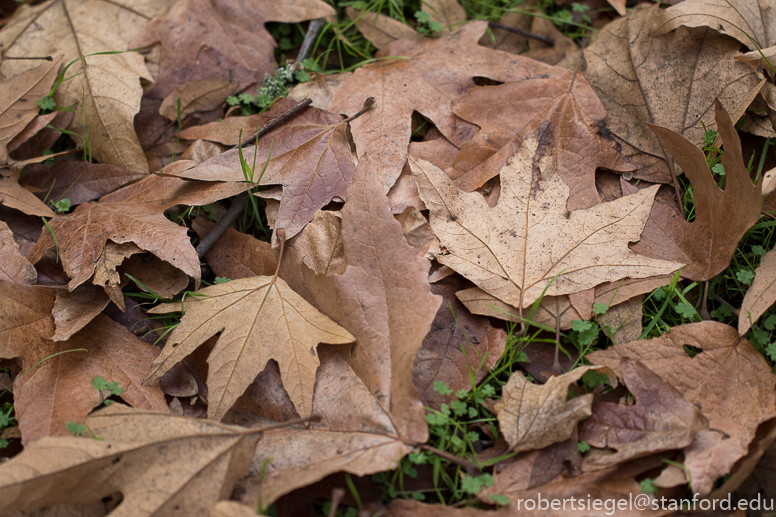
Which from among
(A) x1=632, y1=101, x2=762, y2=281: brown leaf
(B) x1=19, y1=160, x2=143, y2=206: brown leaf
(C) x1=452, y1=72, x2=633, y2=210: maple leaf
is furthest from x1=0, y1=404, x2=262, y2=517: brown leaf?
(A) x1=632, y1=101, x2=762, y2=281: brown leaf

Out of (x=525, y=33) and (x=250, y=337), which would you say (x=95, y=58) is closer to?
(x=250, y=337)

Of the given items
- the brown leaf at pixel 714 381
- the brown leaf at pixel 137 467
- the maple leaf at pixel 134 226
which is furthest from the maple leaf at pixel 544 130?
the brown leaf at pixel 137 467

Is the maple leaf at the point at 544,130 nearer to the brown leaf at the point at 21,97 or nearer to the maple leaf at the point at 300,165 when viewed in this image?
the maple leaf at the point at 300,165

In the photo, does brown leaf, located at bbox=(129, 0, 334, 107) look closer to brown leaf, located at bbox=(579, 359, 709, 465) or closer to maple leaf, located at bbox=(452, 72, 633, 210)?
maple leaf, located at bbox=(452, 72, 633, 210)

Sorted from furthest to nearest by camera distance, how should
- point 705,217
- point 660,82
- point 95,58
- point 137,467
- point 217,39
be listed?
1. point 217,39
2. point 95,58
3. point 660,82
4. point 705,217
5. point 137,467

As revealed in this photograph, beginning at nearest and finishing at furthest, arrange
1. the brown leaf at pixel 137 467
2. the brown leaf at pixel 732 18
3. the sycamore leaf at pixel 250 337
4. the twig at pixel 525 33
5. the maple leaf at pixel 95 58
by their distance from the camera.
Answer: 1. the brown leaf at pixel 137 467
2. the sycamore leaf at pixel 250 337
3. the brown leaf at pixel 732 18
4. the maple leaf at pixel 95 58
5. the twig at pixel 525 33

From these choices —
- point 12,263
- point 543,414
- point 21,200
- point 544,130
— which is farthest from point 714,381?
point 21,200
